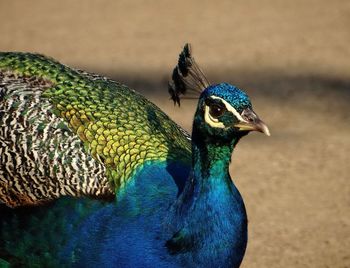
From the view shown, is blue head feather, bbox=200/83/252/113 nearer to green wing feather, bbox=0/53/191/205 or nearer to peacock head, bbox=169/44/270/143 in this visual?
peacock head, bbox=169/44/270/143

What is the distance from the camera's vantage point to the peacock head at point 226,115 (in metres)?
2.54

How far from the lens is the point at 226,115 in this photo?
2.54 m

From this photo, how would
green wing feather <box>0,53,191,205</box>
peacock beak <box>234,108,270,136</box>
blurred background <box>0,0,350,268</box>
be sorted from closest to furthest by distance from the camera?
peacock beak <box>234,108,270,136</box>
green wing feather <box>0,53,191,205</box>
blurred background <box>0,0,350,268</box>

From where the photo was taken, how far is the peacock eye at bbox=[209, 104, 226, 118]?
8.39 feet

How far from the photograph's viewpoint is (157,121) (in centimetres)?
317

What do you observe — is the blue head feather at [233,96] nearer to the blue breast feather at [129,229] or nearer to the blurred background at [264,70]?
the blue breast feather at [129,229]

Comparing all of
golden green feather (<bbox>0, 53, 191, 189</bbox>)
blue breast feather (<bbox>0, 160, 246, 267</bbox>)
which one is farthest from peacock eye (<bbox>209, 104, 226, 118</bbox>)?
golden green feather (<bbox>0, 53, 191, 189</bbox>)

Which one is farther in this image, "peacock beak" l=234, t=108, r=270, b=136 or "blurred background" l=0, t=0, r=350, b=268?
"blurred background" l=0, t=0, r=350, b=268

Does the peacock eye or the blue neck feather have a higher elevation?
the peacock eye

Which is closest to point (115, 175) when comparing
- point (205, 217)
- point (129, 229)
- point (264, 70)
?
point (129, 229)

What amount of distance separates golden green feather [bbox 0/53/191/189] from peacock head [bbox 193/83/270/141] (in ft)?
1.29

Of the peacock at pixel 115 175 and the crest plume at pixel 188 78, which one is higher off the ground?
the crest plume at pixel 188 78

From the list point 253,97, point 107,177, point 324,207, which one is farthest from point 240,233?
point 253,97

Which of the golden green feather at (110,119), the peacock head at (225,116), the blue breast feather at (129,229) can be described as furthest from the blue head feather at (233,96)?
the golden green feather at (110,119)
